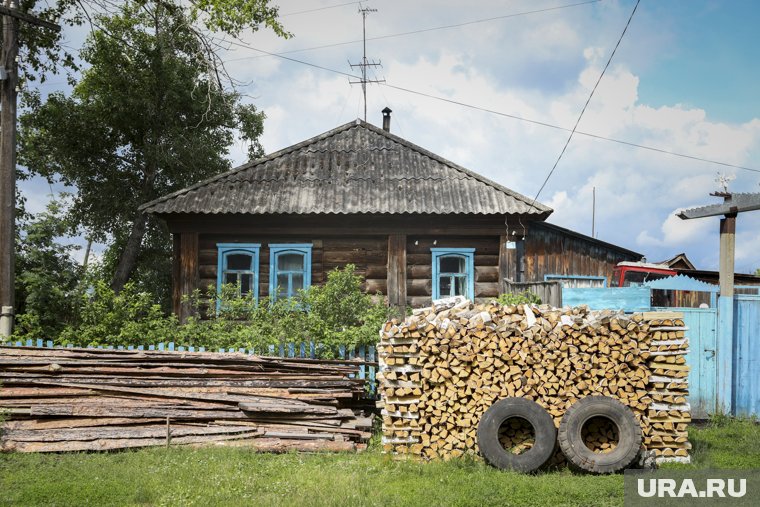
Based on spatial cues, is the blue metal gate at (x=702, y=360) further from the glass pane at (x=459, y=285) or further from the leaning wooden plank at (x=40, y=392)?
the leaning wooden plank at (x=40, y=392)

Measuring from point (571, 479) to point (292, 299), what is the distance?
19.7 ft

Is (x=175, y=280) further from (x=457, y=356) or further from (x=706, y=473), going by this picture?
(x=706, y=473)

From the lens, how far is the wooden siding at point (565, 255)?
15648mm

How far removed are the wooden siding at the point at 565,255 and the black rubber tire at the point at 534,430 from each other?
8240 mm

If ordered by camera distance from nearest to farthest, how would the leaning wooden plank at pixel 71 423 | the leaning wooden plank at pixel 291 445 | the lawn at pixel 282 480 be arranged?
the lawn at pixel 282 480 < the leaning wooden plank at pixel 291 445 < the leaning wooden plank at pixel 71 423

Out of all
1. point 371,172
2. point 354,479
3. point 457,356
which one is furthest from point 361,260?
point 354,479

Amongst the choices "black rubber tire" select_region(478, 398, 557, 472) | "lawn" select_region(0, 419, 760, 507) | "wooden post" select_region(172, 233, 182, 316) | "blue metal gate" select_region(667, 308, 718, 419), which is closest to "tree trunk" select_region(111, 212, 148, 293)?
"wooden post" select_region(172, 233, 182, 316)

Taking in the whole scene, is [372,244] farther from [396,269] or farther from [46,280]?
[46,280]

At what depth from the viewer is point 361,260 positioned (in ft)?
48.1

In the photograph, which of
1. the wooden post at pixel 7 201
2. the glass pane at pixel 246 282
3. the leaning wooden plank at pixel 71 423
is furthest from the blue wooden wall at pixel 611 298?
the wooden post at pixel 7 201

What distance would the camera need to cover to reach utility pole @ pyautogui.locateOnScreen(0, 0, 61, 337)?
39.7ft

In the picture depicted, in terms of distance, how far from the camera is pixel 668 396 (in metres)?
8.10

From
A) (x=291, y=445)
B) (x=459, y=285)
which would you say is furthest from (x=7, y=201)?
(x=459, y=285)

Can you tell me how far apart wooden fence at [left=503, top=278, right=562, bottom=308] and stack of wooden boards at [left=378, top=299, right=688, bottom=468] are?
2675 millimetres
